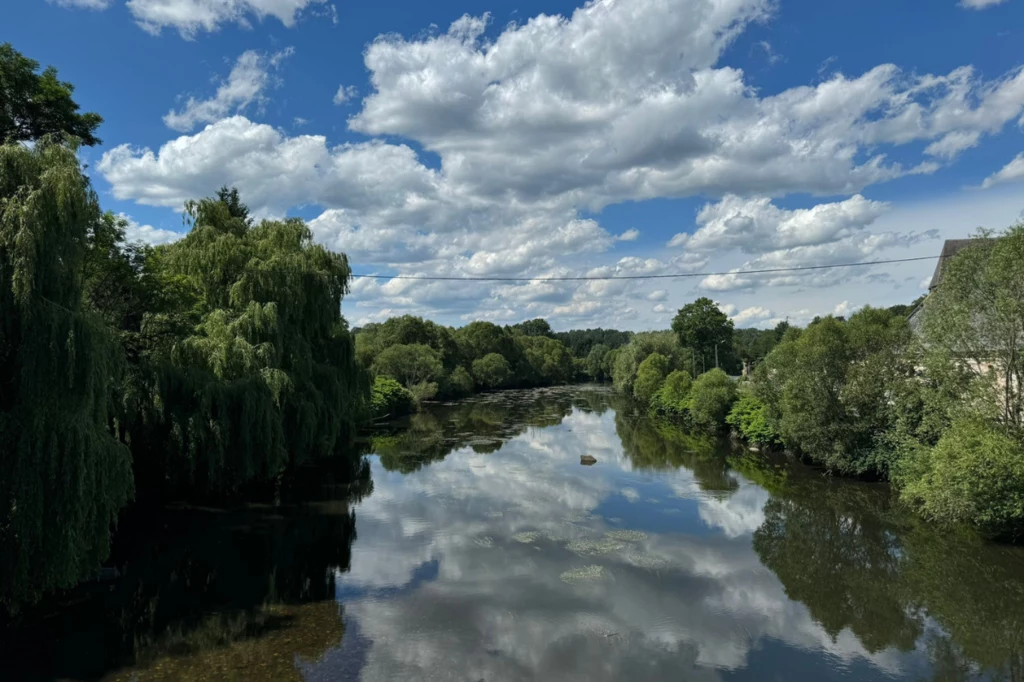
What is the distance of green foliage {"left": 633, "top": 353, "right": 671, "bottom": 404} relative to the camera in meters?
64.6

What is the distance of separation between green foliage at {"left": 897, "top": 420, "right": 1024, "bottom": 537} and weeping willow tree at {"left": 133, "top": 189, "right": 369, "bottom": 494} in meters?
21.4

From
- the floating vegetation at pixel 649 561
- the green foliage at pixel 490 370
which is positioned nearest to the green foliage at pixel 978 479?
the floating vegetation at pixel 649 561

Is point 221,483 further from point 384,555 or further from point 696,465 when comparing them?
point 696,465

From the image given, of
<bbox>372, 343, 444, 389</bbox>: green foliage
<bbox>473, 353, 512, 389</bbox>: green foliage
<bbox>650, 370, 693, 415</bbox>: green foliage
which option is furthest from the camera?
<bbox>473, 353, 512, 389</bbox>: green foliage

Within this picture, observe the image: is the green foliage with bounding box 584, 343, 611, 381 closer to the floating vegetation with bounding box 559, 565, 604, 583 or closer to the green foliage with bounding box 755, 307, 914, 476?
the green foliage with bounding box 755, 307, 914, 476

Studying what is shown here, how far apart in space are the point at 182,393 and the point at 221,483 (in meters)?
3.46

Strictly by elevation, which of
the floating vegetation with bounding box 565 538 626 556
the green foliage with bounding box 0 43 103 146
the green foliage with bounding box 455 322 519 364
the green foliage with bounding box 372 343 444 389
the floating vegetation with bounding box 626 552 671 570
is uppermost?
the green foliage with bounding box 0 43 103 146

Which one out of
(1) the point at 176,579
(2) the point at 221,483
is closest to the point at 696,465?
(2) the point at 221,483

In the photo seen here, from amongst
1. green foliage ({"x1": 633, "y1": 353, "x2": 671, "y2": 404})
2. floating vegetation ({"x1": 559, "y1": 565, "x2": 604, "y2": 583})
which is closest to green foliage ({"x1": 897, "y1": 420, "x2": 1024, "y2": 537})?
floating vegetation ({"x1": 559, "y1": 565, "x2": 604, "y2": 583})

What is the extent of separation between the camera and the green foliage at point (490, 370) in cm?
9019

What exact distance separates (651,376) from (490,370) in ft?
101

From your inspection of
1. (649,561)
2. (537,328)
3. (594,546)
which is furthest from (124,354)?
(537,328)

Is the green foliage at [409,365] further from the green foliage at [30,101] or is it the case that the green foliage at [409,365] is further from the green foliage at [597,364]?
the green foliage at [597,364]

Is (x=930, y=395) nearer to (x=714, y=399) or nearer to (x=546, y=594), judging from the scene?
(x=546, y=594)
